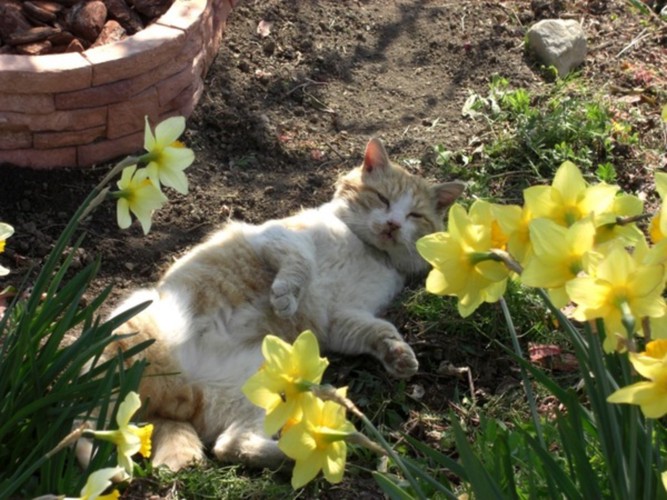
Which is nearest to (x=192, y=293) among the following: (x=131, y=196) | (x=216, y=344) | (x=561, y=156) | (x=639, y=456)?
(x=216, y=344)

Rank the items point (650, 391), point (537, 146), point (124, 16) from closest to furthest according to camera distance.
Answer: point (650, 391) < point (537, 146) < point (124, 16)

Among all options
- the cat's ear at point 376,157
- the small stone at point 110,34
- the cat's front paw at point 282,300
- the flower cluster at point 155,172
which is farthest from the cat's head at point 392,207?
the flower cluster at point 155,172

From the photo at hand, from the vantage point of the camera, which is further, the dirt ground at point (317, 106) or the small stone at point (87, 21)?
the small stone at point (87, 21)

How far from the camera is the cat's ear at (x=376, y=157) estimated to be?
457 cm

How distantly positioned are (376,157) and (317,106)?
94 centimetres

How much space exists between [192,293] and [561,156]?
1914mm

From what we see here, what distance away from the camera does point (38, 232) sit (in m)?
4.34

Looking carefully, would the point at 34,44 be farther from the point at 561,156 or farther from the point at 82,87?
the point at 561,156

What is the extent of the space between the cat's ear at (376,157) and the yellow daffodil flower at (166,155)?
2.24 meters

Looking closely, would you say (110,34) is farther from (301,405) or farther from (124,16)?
(301,405)

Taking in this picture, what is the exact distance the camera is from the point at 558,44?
5590 mm

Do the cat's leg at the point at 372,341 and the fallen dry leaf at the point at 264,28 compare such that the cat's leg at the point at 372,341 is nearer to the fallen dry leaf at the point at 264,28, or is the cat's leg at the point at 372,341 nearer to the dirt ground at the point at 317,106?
the dirt ground at the point at 317,106

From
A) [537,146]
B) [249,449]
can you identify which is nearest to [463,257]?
[249,449]

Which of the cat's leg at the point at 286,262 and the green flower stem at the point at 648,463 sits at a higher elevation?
the green flower stem at the point at 648,463
